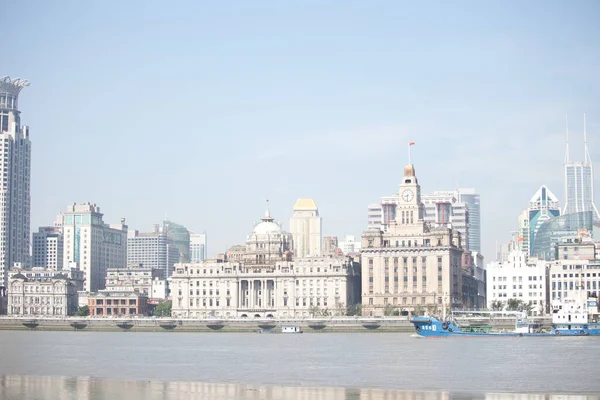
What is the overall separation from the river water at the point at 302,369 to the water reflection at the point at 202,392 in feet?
0.24

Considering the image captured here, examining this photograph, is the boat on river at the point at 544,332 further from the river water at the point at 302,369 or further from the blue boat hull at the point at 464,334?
the river water at the point at 302,369

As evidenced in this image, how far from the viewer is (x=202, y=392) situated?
84.6 metres

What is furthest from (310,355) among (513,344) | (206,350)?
(513,344)

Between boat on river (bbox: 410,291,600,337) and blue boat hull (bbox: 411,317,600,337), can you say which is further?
boat on river (bbox: 410,291,600,337)

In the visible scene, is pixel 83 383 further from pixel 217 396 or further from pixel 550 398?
pixel 550 398

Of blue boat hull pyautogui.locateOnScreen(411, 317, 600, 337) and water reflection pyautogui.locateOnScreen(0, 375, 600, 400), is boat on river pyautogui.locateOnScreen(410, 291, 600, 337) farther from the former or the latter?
water reflection pyautogui.locateOnScreen(0, 375, 600, 400)

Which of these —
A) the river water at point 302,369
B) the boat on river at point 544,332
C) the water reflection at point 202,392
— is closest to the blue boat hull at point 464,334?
the boat on river at point 544,332

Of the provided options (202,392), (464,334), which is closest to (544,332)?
(464,334)

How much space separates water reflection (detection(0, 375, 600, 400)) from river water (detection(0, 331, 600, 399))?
7 centimetres

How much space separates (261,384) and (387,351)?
46208 mm

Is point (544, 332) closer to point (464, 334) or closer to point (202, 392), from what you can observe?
point (464, 334)

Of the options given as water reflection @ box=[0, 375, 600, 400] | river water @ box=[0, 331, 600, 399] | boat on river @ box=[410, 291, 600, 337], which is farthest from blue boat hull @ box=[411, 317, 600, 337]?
water reflection @ box=[0, 375, 600, 400]

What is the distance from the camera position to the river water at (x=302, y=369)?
86.0 m

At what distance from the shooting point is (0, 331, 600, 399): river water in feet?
282
